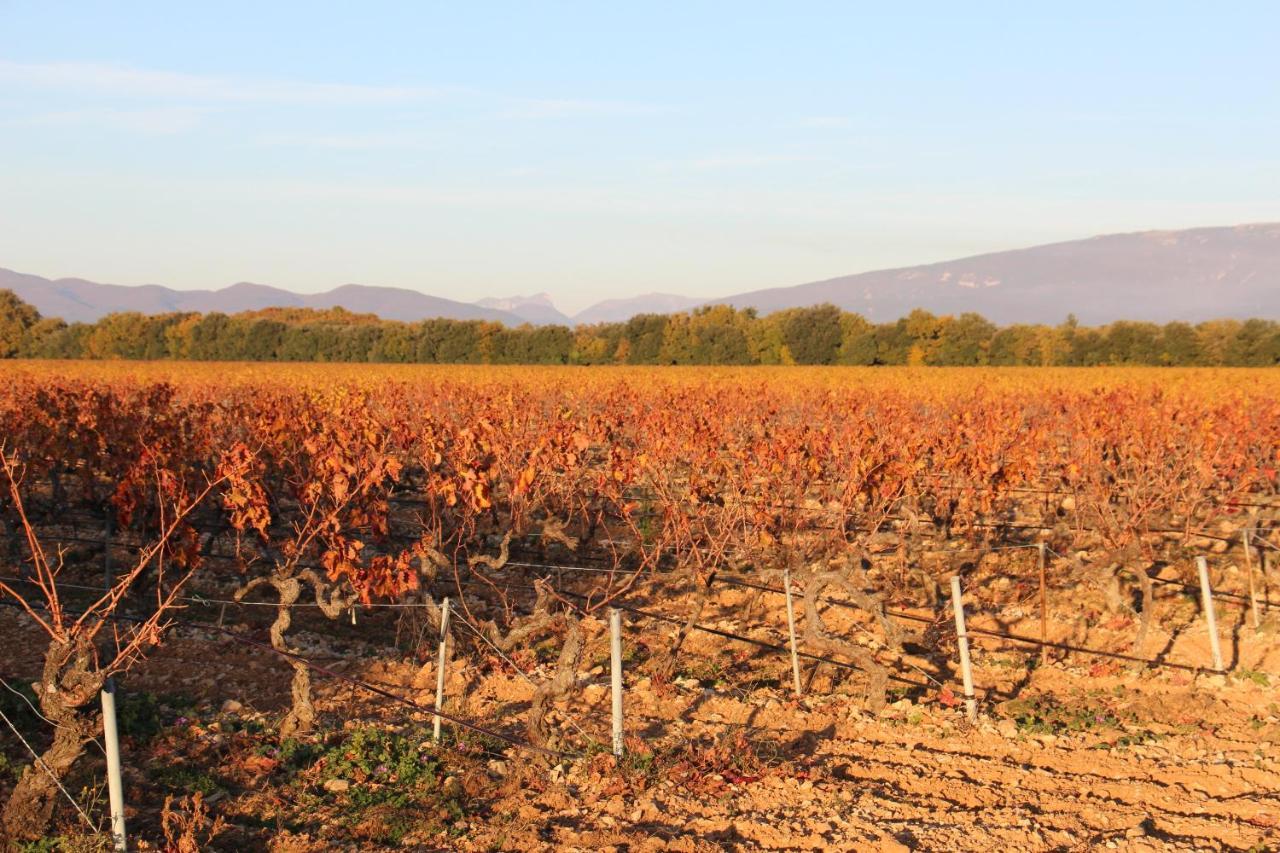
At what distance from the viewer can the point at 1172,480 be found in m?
10.8

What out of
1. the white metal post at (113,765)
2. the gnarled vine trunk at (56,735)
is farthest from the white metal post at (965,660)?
the gnarled vine trunk at (56,735)

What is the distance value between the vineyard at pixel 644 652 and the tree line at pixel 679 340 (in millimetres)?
43017

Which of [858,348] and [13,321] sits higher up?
[13,321]

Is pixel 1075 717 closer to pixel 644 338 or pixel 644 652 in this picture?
pixel 644 652

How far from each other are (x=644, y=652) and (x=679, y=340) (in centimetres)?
5230

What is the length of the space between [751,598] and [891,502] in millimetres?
1819

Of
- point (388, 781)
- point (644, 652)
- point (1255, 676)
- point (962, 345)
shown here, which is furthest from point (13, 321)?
point (1255, 676)

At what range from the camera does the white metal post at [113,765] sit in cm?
486

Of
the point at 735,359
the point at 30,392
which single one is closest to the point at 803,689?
the point at 30,392

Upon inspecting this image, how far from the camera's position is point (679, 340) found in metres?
60.9

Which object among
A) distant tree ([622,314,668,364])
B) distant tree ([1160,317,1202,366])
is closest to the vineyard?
distant tree ([1160,317,1202,366])

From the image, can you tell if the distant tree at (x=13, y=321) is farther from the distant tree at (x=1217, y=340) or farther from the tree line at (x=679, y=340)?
the distant tree at (x=1217, y=340)

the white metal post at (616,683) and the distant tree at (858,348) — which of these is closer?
the white metal post at (616,683)

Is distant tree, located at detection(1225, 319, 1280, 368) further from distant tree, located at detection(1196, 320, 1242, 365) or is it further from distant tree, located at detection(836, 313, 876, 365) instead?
distant tree, located at detection(836, 313, 876, 365)
